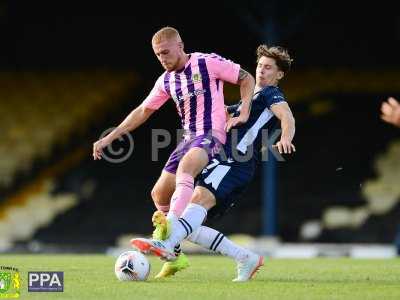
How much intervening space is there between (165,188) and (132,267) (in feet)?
2.74

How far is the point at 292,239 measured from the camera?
17219 mm

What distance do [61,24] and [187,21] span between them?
2.65m

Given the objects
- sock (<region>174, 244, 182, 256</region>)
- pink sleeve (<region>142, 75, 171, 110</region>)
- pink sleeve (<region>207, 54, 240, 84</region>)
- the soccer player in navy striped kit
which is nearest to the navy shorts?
the soccer player in navy striped kit

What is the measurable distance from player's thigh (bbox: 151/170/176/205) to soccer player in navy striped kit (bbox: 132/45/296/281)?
319 mm

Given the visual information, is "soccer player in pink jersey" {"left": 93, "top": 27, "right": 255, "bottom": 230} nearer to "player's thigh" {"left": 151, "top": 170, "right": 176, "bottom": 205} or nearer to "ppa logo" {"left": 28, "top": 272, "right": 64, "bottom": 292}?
"player's thigh" {"left": 151, "top": 170, "right": 176, "bottom": 205}

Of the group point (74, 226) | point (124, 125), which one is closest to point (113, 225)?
point (74, 226)

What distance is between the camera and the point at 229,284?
755 centimetres

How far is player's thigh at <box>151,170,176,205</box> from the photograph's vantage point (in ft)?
26.8

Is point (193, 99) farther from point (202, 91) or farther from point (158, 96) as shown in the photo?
point (158, 96)

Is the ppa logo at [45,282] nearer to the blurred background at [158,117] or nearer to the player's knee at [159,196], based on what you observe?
the player's knee at [159,196]

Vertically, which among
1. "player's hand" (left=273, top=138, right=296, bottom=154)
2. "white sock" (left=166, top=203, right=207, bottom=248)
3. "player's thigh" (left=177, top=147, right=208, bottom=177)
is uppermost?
"player's hand" (left=273, top=138, right=296, bottom=154)

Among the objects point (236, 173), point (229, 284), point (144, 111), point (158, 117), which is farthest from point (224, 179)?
point (158, 117)

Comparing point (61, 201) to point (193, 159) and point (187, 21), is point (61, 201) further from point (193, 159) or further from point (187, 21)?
point (193, 159)

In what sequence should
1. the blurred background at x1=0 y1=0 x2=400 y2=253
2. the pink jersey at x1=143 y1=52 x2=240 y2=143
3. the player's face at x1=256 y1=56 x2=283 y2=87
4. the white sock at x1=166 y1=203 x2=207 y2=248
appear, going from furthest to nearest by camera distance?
1. the blurred background at x1=0 y1=0 x2=400 y2=253
2. the player's face at x1=256 y1=56 x2=283 y2=87
3. the pink jersey at x1=143 y1=52 x2=240 y2=143
4. the white sock at x1=166 y1=203 x2=207 y2=248
